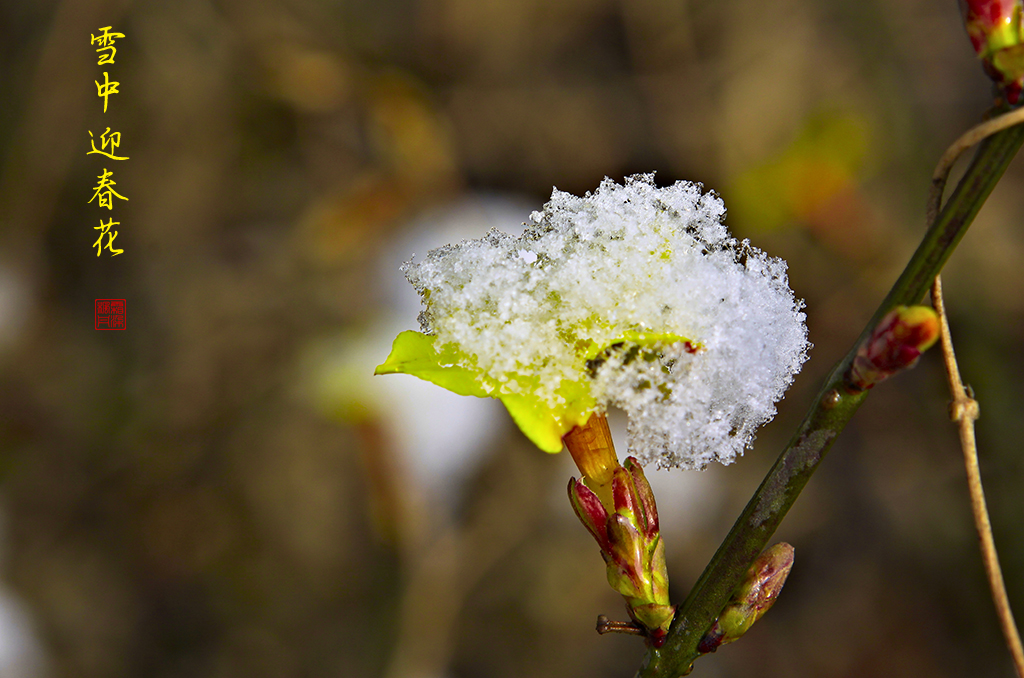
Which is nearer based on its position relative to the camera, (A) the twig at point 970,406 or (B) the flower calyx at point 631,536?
(A) the twig at point 970,406

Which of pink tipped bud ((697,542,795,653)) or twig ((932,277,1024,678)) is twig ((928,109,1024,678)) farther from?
pink tipped bud ((697,542,795,653))

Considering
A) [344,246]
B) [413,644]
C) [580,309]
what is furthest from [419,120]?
[580,309]

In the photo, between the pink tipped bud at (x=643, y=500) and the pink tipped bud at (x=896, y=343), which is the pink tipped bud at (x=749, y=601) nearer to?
the pink tipped bud at (x=643, y=500)

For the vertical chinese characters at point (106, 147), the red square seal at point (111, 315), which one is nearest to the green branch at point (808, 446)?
the red square seal at point (111, 315)

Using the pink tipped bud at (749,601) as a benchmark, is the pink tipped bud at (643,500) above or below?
above

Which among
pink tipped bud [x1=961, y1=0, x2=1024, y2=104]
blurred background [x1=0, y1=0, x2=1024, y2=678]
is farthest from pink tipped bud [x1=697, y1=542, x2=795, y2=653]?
blurred background [x1=0, y1=0, x2=1024, y2=678]

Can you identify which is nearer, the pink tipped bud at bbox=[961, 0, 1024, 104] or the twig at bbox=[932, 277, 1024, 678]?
the pink tipped bud at bbox=[961, 0, 1024, 104]
